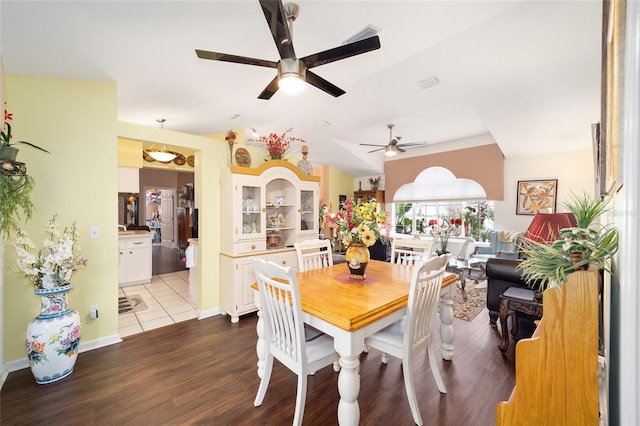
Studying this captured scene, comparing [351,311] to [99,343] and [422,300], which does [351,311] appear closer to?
[422,300]

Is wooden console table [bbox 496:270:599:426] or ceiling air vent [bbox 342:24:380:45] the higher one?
ceiling air vent [bbox 342:24:380:45]

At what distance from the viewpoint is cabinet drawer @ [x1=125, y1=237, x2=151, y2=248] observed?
458cm

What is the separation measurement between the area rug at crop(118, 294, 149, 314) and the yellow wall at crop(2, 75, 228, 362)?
96 centimetres

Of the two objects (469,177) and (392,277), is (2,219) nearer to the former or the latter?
(392,277)

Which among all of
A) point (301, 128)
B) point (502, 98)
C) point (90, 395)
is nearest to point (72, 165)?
point (90, 395)

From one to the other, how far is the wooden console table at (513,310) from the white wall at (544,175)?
3.87 meters

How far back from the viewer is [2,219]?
185 cm

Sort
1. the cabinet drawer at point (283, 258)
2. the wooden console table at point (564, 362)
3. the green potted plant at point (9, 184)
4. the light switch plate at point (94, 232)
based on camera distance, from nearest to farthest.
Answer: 1. the wooden console table at point (564, 362)
2. the green potted plant at point (9, 184)
3. the light switch plate at point (94, 232)
4. the cabinet drawer at point (283, 258)

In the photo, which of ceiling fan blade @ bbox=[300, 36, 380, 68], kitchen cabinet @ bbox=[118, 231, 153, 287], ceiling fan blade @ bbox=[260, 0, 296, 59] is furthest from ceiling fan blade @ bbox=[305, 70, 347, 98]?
kitchen cabinet @ bbox=[118, 231, 153, 287]

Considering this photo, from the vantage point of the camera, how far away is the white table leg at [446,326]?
2.27 m

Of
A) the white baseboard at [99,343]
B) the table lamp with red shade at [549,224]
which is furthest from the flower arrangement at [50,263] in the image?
the table lamp with red shade at [549,224]

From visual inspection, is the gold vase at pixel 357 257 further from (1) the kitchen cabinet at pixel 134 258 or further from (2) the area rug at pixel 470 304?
(1) the kitchen cabinet at pixel 134 258

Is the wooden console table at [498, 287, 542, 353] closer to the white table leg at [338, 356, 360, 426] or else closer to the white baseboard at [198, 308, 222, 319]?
the white table leg at [338, 356, 360, 426]

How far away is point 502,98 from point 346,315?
4.07m
